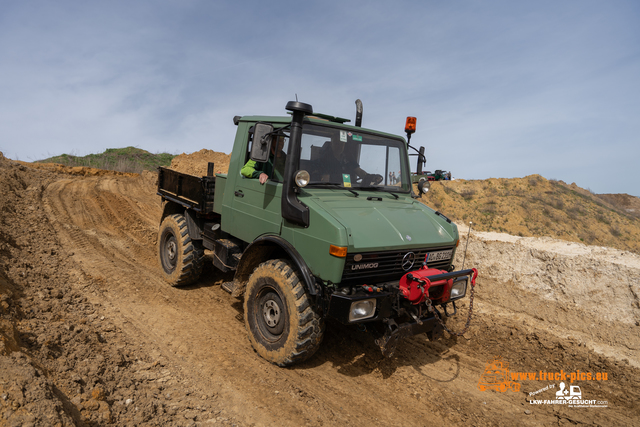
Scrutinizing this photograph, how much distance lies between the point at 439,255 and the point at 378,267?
2.81 feet

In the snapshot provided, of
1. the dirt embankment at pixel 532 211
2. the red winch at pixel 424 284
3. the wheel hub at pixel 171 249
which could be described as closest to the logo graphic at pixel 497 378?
the red winch at pixel 424 284

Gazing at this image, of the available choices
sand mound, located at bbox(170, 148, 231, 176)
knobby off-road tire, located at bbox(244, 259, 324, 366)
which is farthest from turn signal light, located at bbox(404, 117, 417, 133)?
sand mound, located at bbox(170, 148, 231, 176)

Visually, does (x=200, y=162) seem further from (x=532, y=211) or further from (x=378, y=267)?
(x=378, y=267)

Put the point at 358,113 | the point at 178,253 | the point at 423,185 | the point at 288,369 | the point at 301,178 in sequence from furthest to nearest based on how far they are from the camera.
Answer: the point at 178,253, the point at 358,113, the point at 423,185, the point at 288,369, the point at 301,178

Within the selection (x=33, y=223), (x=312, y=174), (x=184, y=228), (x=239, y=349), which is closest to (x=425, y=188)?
(x=312, y=174)

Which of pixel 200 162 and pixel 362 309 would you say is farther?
pixel 200 162

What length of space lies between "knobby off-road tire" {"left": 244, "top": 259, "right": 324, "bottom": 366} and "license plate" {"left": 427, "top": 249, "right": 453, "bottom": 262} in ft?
4.48

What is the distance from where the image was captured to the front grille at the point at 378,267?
3521 mm

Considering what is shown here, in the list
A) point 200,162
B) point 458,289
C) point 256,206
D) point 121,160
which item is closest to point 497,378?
point 458,289

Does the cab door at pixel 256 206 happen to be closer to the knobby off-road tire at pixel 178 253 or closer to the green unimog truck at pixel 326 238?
the green unimog truck at pixel 326 238

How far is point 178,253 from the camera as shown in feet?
19.9

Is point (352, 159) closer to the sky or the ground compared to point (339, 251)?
closer to the sky

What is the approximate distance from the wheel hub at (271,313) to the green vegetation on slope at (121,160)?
76.0ft

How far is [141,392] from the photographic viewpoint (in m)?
3.29
